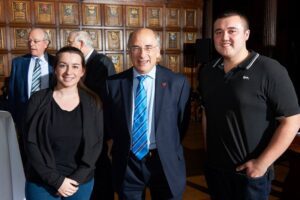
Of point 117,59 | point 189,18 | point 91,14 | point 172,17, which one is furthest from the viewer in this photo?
point 189,18

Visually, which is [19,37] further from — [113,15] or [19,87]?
[19,87]

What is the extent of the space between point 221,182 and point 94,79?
4.12 feet

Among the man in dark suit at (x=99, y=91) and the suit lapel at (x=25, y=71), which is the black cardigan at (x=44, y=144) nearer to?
the man in dark suit at (x=99, y=91)

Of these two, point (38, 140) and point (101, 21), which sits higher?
point (101, 21)

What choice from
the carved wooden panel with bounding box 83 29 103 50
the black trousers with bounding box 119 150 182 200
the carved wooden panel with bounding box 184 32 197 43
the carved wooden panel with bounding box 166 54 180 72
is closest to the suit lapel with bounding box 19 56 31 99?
the black trousers with bounding box 119 150 182 200

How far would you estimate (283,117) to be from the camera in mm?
1443

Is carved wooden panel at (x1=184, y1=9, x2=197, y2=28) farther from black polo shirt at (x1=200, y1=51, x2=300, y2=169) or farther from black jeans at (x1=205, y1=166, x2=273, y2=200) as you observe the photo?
black jeans at (x1=205, y1=166, x2=273, y2=200)

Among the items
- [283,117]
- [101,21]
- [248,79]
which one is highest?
[101,21]

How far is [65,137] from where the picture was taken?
5.06 feet

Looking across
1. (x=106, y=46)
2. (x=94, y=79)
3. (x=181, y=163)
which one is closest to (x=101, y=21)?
(x=106, y=46)

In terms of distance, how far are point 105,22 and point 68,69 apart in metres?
4.76

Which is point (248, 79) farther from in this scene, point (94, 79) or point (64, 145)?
point (94, 79)

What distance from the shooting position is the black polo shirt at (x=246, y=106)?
1425mm

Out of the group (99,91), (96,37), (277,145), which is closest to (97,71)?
(99,91)
